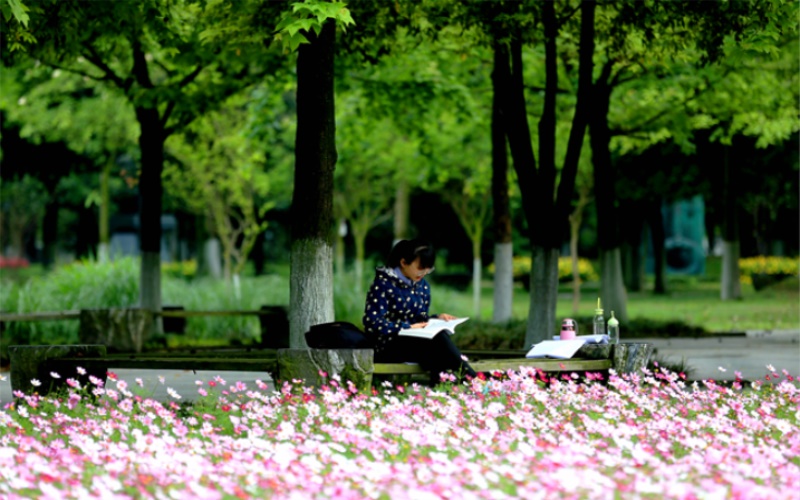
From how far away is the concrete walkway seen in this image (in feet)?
47.0

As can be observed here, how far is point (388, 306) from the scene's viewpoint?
10.7 meters

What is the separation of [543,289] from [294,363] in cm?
643

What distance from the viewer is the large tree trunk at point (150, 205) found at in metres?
20.8

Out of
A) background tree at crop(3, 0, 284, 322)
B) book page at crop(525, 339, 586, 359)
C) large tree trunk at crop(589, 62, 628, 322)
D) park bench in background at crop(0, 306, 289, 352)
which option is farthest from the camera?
large tree trunk at crop(589, 62, 628, 322)

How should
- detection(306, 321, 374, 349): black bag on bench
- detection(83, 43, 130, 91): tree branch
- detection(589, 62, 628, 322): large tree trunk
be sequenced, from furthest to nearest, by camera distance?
detection(589, 62, 628, 322): large tree trunk → detection(83, 43, 130, 91): tree branch → detection(306, 321, 374, 349): black bag on bench

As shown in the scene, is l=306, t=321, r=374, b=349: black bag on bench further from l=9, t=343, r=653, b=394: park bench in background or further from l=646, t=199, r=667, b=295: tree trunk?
l=646, t=199, r=667, b=295: tree trunk

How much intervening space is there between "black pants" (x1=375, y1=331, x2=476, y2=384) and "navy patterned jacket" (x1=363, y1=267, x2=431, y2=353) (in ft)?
0.24

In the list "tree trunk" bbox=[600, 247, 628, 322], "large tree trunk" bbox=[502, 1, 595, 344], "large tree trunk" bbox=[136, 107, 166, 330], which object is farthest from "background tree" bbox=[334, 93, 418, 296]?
"large tree trunk" bbox=[502, 1, 595, 344]

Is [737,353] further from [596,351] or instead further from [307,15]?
[307,15]

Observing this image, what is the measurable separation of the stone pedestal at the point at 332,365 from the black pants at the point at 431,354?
0.52 m

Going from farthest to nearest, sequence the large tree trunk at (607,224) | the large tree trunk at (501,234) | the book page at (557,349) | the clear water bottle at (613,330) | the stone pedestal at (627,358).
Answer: the large tree trunk at (607,224)
the large tree trunk at (501,234)
the clear water bottle at (613,330)
the stone pedestal at (627,358)
the book page at (557,349)

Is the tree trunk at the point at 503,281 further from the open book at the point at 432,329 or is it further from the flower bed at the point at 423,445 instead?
the open book at the point at 432,329

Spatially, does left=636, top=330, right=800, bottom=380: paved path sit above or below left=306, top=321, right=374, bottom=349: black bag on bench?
below

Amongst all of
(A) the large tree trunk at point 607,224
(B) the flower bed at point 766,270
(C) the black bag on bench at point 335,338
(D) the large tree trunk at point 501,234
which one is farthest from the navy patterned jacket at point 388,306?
(B) the flower bed at point 766,270
